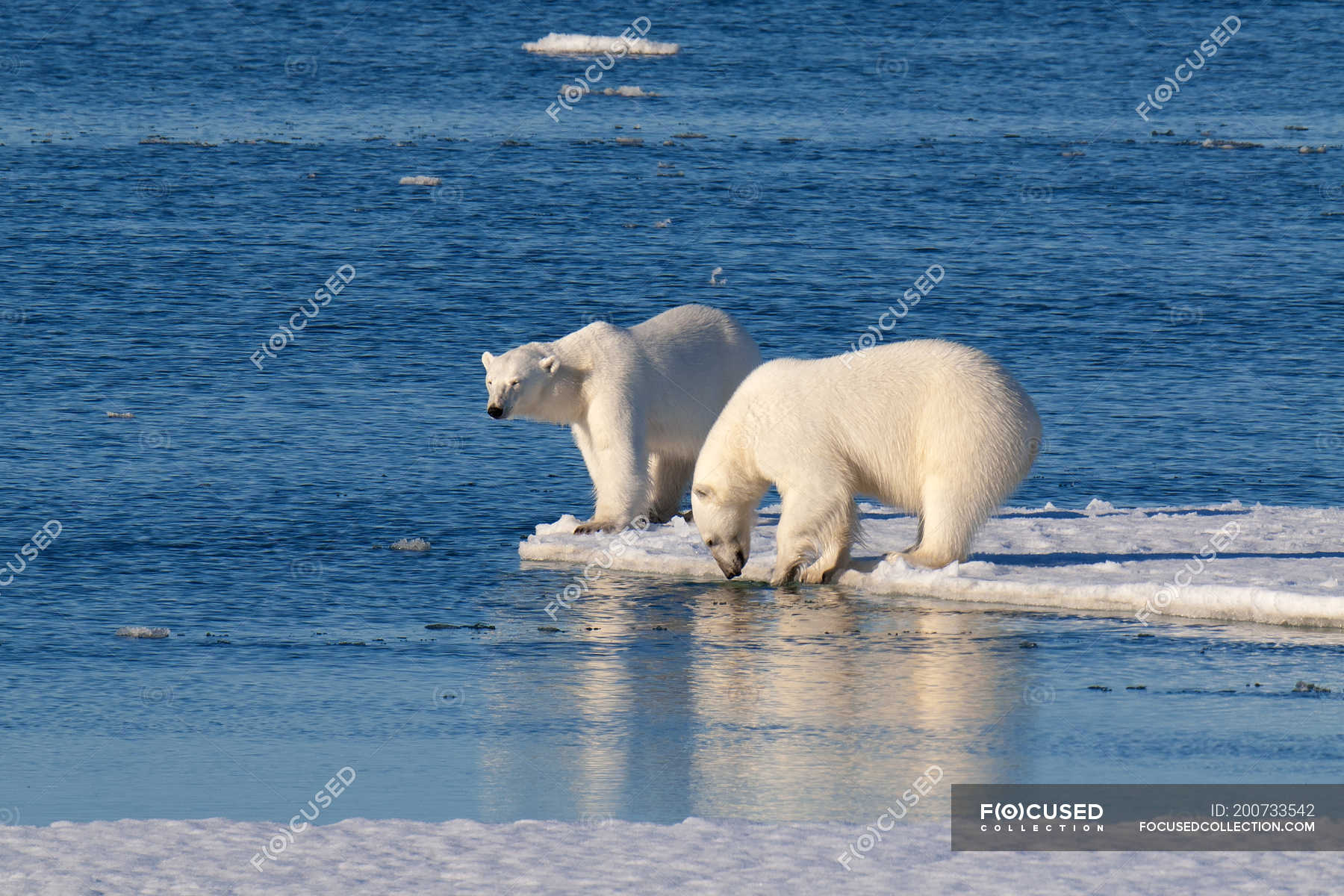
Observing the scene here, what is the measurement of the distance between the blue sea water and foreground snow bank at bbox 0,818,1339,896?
0.34 metres

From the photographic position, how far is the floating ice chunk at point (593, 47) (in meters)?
37.7

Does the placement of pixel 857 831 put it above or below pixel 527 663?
above

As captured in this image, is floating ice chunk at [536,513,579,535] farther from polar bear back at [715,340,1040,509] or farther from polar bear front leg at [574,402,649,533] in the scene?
polar bear back at [715,340,1040,509]

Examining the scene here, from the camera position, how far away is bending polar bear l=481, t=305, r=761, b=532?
1167 centimetres

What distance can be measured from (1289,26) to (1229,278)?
22487mm

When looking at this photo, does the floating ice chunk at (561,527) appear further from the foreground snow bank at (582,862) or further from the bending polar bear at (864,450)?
the foreground snow bank at (582,862)

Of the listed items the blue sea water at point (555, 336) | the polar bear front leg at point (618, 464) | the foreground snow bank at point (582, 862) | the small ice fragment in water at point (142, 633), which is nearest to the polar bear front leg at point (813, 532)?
the blue sea water at point (555, 336)

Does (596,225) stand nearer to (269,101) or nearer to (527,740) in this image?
(269,101)

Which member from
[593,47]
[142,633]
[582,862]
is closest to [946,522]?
[142,633]

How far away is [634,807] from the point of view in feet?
22.5

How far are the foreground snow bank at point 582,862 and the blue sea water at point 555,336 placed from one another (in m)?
0.34

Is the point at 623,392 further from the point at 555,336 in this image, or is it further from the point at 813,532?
the point at 555,336

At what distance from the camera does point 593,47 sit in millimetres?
38781

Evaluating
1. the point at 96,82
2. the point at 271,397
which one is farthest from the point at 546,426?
the point at 96,82
